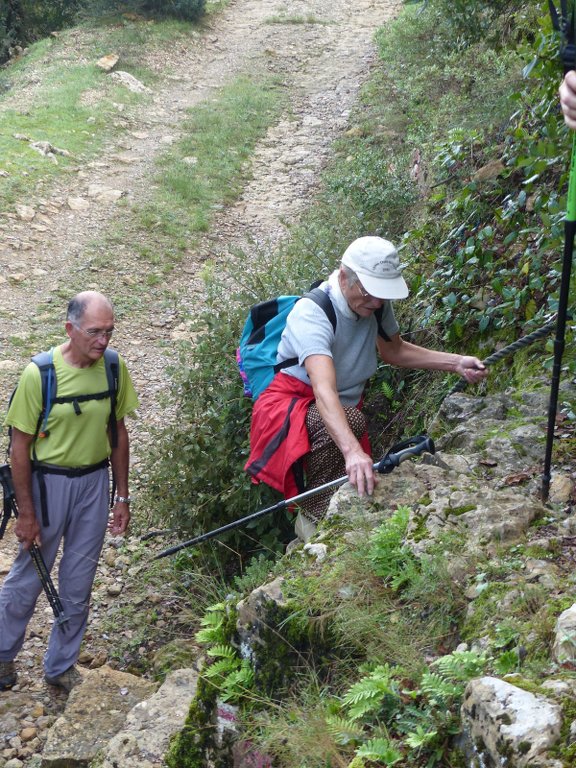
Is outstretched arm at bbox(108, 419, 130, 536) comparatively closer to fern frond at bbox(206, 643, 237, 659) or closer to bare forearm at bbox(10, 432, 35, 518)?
bare forearm at bbox(10, 432, 35, 518)

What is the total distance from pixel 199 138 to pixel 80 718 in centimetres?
1179

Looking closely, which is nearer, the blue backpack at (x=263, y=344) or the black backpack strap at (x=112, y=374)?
the blue backpack at (x=263, y=344)

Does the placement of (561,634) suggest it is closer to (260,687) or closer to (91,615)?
(260,687)

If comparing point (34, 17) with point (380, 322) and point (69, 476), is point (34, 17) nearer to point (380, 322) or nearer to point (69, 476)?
point (69, 476)

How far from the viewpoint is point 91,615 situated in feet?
19.1

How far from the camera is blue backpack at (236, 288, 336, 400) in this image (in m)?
4.33

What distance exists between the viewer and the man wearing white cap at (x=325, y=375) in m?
3.95

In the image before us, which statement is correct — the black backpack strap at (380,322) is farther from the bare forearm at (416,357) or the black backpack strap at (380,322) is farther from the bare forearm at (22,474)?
the bare forearm at (22,474)

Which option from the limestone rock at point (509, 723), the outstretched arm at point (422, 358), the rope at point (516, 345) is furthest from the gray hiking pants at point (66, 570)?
the limestone rock at point (509, 723)

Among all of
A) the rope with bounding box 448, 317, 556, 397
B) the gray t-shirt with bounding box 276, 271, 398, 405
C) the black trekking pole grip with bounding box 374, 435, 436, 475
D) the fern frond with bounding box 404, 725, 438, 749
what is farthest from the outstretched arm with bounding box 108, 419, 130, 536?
the fern frond with bounding box 404, 725, 438, 749

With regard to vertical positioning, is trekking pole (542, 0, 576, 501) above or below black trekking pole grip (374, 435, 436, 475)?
above

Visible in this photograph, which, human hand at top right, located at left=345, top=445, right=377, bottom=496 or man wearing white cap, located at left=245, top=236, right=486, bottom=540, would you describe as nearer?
human hand at top right, located at left=345, top=445, right=377, bottom=496

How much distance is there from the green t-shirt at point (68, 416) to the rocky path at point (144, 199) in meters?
1.41

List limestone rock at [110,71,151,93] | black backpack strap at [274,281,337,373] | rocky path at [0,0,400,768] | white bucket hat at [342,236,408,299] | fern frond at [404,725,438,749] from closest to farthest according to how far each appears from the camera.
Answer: fern frond at [404,725,438,749] < white bucket hat at [342,236,408,299] < black backpack strap at [274,281,337,373] < rocky path at [0,0,400,768] < limestone rock at [110,71,151,93]
